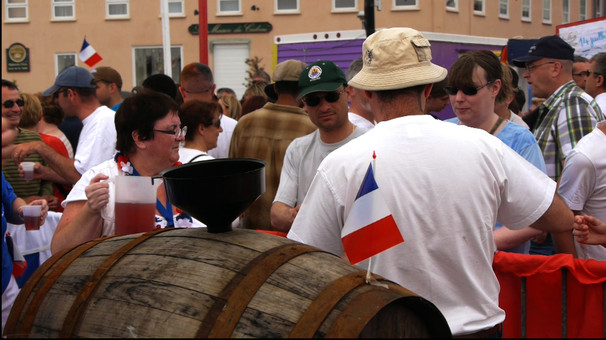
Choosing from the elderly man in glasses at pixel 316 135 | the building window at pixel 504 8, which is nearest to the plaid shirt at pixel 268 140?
the elderly man in glasses at pixel 316 135

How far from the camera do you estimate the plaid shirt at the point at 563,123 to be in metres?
5.09

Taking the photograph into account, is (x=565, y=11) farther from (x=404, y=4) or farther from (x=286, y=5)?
(x=286, y=5)

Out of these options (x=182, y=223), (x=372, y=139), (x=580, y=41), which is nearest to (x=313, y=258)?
(x=372, y=139)

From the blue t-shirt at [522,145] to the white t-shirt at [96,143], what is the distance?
10.9 feet

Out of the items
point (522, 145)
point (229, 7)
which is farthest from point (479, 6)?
point (522, 145)

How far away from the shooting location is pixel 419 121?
268 centimetres

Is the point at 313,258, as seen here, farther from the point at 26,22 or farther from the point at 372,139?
the point at 26,22

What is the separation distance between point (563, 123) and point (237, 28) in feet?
88.9

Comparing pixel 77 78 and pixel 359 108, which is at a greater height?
pixel 77 78

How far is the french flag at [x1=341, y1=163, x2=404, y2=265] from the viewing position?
230 cm

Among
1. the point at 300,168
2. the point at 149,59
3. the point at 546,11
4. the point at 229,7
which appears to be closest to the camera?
the point at 300,168

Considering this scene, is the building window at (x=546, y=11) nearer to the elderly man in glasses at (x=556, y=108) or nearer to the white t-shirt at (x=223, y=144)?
the white t-shirt at (x=223, y=144)

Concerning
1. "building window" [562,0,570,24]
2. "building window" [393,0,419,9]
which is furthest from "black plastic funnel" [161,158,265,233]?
"building window" [562,0,570,24]

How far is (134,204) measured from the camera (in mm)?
3182
